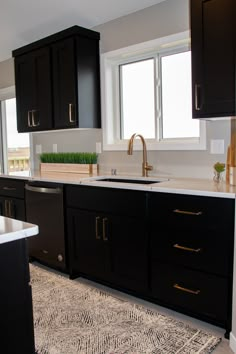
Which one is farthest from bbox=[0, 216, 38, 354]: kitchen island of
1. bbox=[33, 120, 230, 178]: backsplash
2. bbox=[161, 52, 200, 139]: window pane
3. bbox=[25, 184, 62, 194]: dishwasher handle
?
bbox=[161, 52, 200, 139]: window pane

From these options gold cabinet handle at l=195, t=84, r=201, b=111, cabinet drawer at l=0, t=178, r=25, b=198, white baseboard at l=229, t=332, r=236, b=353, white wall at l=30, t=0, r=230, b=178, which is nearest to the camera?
white baseboard at l=229, t=332, r=236, b=353

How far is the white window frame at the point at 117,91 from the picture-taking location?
9.42 ft

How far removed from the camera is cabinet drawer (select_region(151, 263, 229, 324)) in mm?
2055

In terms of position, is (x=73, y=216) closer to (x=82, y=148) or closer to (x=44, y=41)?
(x=82, y=148)

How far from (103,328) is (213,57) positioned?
6.29ft

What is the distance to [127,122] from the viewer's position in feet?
11.5

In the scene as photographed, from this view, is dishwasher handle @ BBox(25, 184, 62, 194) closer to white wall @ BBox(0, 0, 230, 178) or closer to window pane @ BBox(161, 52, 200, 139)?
white wall @ BBox(0, 0, 230, 178)

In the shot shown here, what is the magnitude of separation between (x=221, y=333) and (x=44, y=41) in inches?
121

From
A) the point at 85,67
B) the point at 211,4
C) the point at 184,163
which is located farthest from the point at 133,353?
the point at 85,67

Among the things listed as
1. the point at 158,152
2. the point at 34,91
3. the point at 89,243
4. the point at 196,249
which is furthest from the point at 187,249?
the point at 34,91

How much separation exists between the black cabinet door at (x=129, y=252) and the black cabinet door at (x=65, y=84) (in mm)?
1265

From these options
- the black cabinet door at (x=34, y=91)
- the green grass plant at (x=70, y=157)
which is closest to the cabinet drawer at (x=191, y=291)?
the green grass plant at (x=70, y=157)

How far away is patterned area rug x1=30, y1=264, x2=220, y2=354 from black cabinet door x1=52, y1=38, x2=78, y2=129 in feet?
5.39

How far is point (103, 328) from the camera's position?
2176 millimetres
